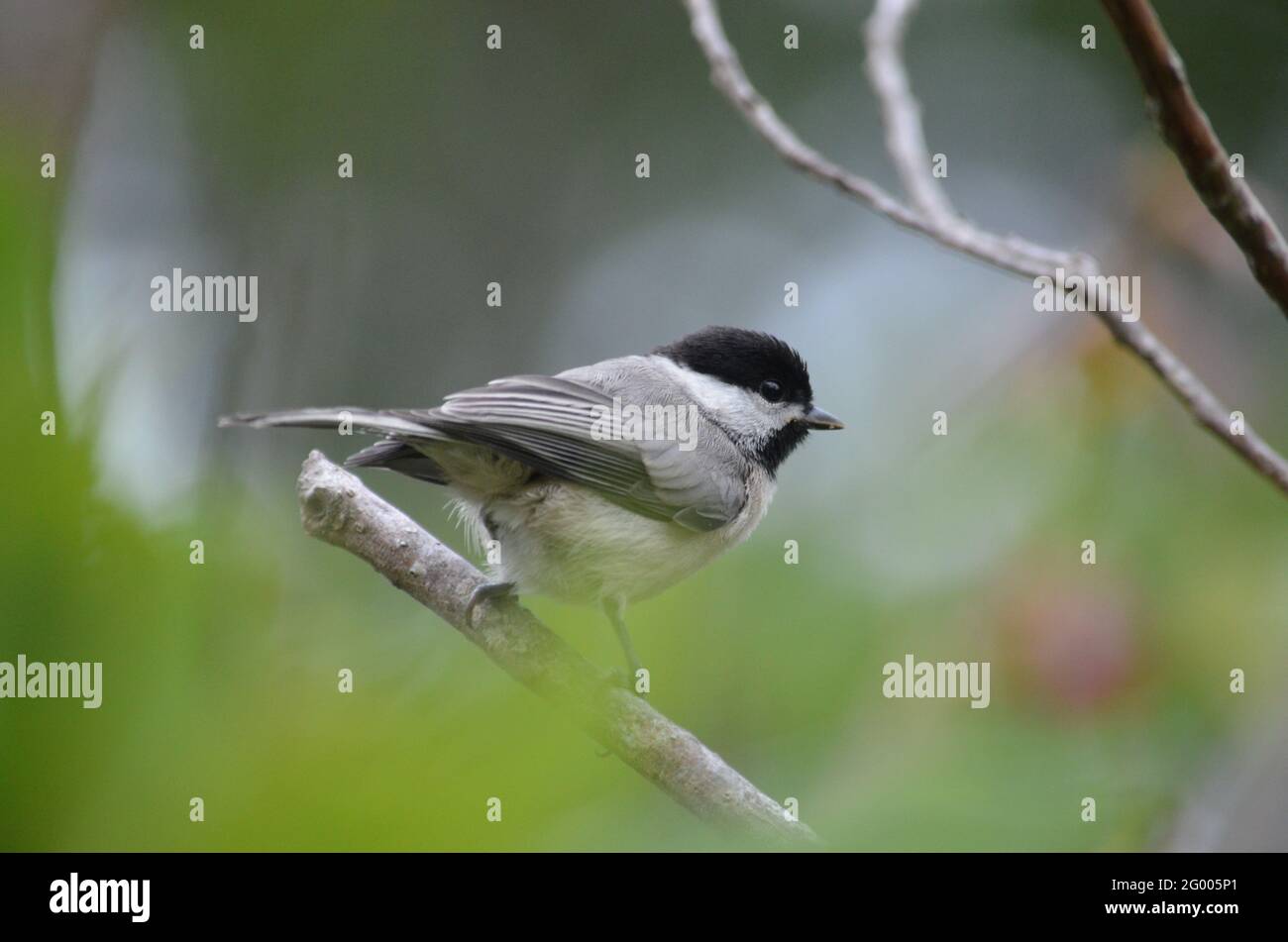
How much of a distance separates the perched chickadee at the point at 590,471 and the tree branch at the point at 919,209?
44.2 inches

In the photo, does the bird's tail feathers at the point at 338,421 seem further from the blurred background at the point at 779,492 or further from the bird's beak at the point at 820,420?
the bird's beak at the point at 820,420

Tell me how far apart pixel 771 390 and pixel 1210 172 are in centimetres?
222

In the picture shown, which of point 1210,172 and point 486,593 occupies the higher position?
point 1210,172

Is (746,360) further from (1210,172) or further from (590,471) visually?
(1210,172)

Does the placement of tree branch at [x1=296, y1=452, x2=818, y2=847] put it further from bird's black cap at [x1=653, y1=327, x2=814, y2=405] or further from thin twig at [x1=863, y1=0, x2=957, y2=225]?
bird's black cap at [x1=653, y1=327, x2=814, y2=405]

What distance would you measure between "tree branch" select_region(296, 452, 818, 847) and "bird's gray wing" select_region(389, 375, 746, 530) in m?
0.23

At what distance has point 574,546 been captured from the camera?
2742mm

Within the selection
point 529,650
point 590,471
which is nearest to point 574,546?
point 590,471

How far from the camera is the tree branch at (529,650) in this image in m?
2.01

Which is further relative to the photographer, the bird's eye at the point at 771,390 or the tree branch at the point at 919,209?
the bird's eye at the point at 771,390

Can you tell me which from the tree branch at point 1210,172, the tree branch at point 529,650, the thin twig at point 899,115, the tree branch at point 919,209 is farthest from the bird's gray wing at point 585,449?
the tree branch at point 1210,172

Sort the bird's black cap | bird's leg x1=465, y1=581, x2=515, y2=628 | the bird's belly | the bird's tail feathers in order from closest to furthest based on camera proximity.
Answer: the bird's tail feathers < bird's leg x1=465, y1=581, x2=515, y2=628 < the bird's belly < the bird's black cap

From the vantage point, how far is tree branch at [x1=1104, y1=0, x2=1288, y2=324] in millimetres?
1003

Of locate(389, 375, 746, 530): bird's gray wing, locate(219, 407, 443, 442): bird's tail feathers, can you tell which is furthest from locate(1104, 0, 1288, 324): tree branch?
locate(389, 375, 746, 530): bird's gray wing
